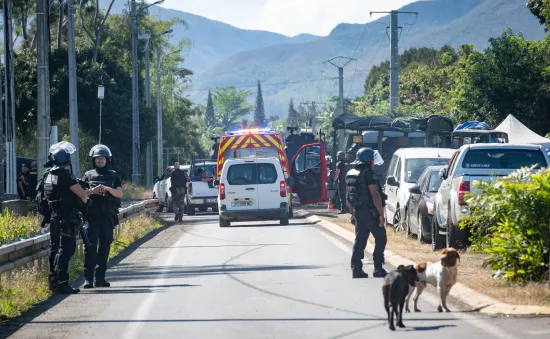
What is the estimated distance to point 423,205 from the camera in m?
20.3

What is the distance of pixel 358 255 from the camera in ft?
49.2

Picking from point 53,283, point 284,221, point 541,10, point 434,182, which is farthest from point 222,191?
point 541,10

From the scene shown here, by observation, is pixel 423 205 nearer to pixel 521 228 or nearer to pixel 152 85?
A: pixel 521 228

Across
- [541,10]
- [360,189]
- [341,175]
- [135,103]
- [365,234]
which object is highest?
[541,10]

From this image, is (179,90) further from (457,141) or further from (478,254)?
(478,254)

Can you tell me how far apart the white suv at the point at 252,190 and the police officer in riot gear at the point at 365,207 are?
553 inches

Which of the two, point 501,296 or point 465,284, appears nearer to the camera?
point 501,296

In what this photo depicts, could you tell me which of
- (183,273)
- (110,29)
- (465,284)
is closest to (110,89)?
A: (110,29)

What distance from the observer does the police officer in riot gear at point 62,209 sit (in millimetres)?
14062

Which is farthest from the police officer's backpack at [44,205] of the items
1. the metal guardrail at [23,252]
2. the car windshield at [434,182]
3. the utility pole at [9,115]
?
the utility pole at [9,115]

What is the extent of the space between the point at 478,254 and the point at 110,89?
46522 millimetres

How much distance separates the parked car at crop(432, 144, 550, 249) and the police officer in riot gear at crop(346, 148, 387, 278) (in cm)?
270

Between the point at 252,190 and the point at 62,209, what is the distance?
15016 mm

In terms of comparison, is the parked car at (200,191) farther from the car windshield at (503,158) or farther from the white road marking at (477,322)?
the white road marking at (477,322)
